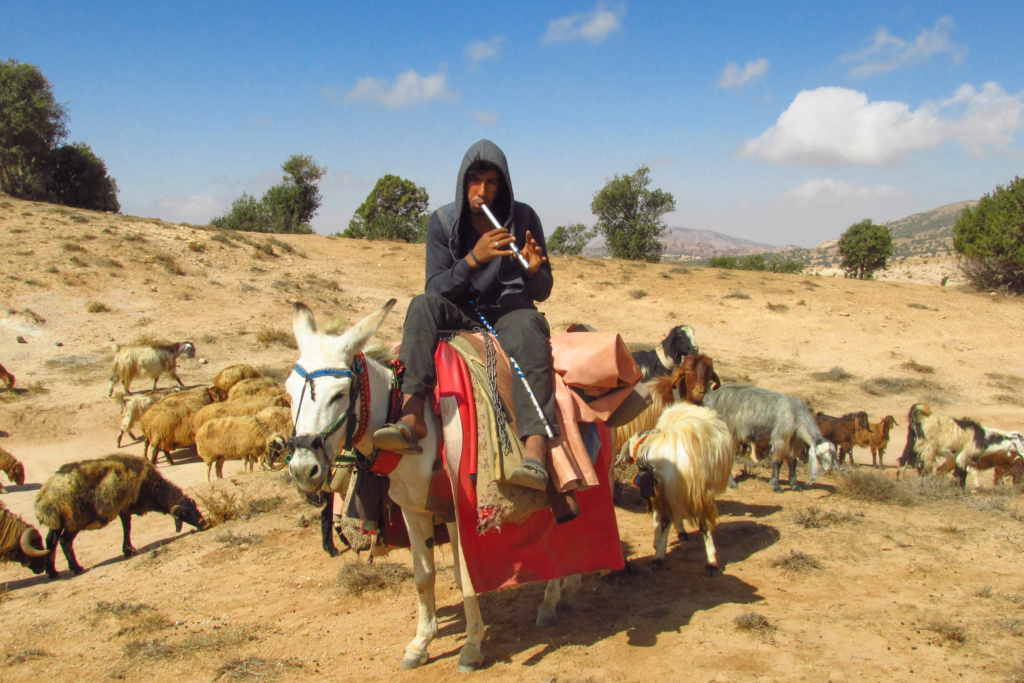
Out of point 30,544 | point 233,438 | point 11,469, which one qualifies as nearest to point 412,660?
point 30,544

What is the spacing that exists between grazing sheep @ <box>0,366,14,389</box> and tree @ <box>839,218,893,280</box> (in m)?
46.0

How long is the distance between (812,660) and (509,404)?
256 centimetres

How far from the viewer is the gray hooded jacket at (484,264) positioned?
405 cm

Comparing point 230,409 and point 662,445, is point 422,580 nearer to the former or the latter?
point 662,445

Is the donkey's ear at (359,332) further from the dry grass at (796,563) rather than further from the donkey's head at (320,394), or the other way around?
the dry grass at (796,563)

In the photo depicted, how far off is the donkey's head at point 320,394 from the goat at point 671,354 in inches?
281

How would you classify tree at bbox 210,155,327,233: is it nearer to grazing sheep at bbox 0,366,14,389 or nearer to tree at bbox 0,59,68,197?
tree at bbox 0,59,68,197

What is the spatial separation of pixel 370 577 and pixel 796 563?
151 inches

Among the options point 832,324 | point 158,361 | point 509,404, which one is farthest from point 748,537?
point 832,324

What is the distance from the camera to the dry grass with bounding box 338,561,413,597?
5457 mm

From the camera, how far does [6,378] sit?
15000 millimetres

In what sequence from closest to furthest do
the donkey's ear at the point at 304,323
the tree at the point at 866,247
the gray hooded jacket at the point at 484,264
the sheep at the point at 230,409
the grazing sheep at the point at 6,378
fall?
the donkey's ear at the point at 304,323 < the gray hooded jacket at the point at 484,264 < the sheep at the point at 230,409 < the grazing sheep at the point at 6,378 < the tree at the point at 866,247

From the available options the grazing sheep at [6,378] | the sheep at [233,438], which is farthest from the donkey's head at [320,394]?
the grazing sheep at [6,378]

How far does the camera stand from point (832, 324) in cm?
2536
